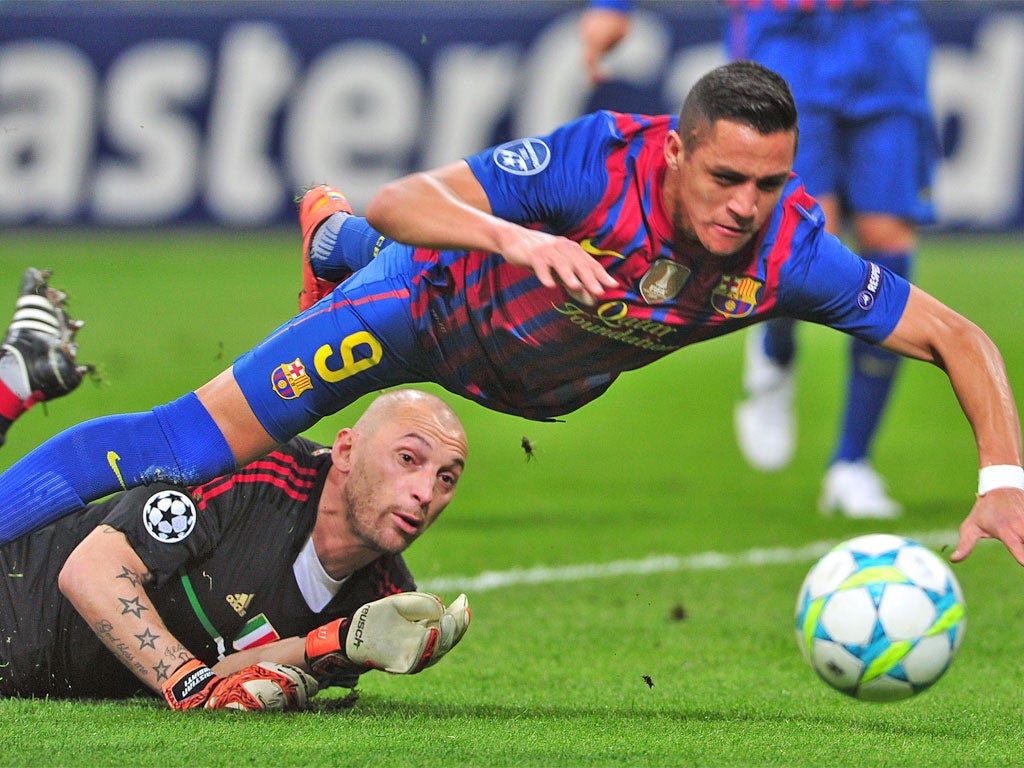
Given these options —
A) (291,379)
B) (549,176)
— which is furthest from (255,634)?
(549,176)

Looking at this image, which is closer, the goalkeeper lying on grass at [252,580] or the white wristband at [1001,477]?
the white wristband at [1001,477]

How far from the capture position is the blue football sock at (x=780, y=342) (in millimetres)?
10070

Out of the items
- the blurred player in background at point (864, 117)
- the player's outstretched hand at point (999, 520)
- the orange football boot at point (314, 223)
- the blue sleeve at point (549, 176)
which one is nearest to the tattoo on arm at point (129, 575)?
the orange football boot at point (314, 223)

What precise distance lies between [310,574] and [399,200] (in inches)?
53.6

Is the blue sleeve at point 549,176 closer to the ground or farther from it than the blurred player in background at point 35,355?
farther from it

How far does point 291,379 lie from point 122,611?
84 centimetres

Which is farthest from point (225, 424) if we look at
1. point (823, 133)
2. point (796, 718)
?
point (823, 133)

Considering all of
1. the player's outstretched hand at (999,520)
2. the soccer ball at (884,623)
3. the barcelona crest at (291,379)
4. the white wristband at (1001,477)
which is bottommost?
the soccer ball at (884,623)

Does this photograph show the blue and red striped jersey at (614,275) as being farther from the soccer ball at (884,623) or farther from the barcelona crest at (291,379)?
the soccer ball at (884,623)

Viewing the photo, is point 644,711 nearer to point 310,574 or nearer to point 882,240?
point 310,574

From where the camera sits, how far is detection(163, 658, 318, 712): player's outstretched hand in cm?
478

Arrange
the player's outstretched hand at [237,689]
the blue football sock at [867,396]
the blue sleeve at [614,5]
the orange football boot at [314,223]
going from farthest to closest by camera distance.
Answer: the blue football sock at [867,396]
the blue sleeve at [614,5]
the orange football boot at [314,223]
the player's outstretched hand at [237,689]

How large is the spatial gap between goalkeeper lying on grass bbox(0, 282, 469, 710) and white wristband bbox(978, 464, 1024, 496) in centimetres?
156

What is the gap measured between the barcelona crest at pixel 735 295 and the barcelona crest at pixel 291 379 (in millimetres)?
1247
